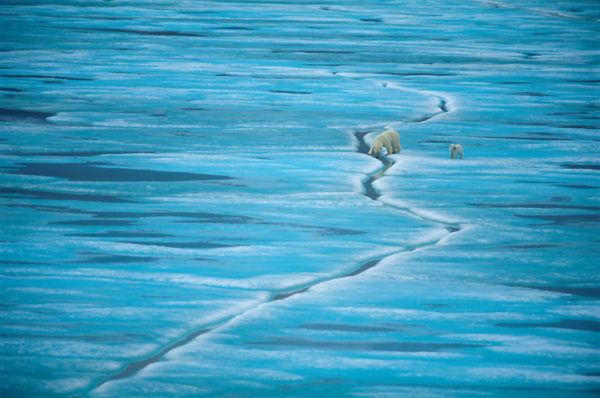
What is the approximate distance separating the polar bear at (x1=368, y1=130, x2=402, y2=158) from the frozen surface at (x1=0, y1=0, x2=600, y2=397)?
0.48ft

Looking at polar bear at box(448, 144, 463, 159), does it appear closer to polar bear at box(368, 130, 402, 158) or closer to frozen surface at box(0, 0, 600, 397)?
frozen surface at box(0, 0, 600, 397)

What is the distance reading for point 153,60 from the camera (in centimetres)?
1295

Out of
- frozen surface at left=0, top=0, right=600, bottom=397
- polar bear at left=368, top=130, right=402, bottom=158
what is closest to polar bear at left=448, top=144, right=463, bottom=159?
frozen surface at left=0, top=0, right=600, bottom=397

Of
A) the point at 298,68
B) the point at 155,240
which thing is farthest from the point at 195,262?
the point at 298,68

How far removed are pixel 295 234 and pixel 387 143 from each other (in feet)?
7.63

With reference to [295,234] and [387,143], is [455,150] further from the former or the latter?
[295,234]

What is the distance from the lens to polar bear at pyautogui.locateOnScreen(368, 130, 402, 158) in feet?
22.6

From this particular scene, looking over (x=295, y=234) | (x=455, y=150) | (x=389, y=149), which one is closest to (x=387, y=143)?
(x=389, y=149)

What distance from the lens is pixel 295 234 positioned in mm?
4762

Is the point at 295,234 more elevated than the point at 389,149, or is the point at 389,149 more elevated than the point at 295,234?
the point at 389,149

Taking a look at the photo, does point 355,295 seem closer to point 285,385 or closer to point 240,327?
point 240,327

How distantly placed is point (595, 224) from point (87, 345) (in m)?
Answer: 2.95

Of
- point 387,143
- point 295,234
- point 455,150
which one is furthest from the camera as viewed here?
point 387,143

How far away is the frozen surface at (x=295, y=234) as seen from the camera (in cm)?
312
